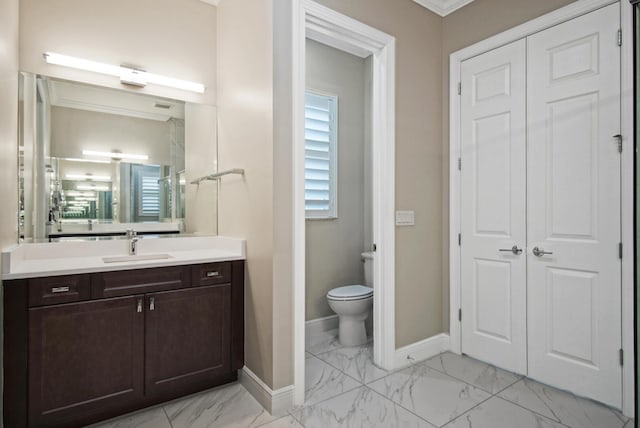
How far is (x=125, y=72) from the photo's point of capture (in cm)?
248

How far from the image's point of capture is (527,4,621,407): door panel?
207 centimetres

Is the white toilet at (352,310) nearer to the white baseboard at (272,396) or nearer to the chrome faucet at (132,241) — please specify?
the white baseboard at (272,396)

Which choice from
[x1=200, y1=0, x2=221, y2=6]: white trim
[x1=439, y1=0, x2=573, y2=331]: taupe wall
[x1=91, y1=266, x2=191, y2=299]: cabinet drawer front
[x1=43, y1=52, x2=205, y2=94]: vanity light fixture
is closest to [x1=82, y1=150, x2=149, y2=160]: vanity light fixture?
[x1=43, y1=52, x2=205, y2=94]: vanity light fixture

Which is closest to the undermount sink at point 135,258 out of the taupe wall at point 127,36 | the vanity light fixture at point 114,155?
the vanity light fixture at point 114,155

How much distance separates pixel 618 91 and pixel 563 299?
50.2 inches

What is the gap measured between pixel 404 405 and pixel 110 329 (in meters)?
1.74

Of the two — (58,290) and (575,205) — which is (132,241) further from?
(575,205)

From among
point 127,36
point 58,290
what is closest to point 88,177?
point 58,290

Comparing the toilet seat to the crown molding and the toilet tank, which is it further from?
the crown molding

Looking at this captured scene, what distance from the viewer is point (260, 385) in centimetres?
219

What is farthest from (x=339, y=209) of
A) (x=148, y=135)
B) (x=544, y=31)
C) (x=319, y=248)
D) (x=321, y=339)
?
(x=544, y=31)

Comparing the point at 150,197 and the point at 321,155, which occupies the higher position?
the point at 321,155

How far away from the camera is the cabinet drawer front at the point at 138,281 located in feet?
6.36

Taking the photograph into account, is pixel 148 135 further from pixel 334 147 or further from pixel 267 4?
pixel 334 147
